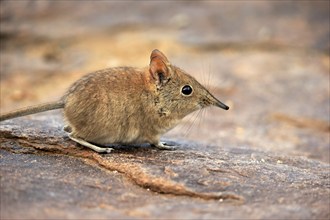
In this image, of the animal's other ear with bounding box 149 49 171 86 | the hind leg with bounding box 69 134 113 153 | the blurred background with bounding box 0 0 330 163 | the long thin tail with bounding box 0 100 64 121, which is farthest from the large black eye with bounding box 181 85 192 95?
the blurred background with bounding box 0 0 330 163

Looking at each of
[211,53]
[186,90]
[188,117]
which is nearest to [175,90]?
[186,90]

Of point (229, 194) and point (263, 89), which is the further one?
point (263, 89)

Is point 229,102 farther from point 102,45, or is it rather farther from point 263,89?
point 102,45

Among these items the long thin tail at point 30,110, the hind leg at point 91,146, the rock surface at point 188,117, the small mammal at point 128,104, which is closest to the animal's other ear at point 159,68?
the small mammal at point 128,104

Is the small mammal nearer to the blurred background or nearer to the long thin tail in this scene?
the long thin tail

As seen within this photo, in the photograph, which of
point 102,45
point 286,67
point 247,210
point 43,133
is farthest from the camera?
point 102,45

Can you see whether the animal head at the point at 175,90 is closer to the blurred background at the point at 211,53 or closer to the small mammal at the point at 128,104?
the small mammal at the point at 128,104

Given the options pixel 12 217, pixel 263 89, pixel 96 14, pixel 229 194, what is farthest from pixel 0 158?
pixel 96 14
